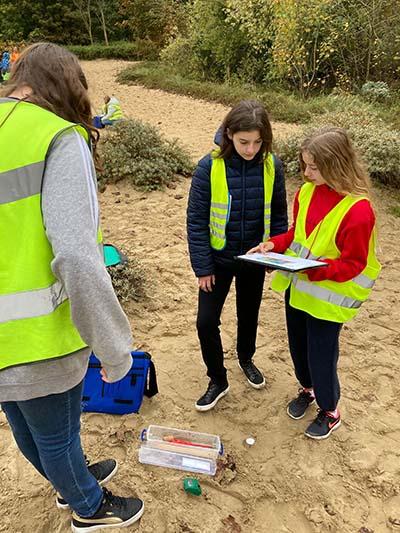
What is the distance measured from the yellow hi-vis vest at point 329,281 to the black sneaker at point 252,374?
94 centimetres

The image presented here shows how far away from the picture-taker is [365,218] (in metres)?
2.04

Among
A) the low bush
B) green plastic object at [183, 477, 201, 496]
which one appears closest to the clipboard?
green plastic object at [183, 477, 201, 496]

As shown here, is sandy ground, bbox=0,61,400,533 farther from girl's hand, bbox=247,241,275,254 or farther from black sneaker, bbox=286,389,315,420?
girl's hand, bbox=247,241,275,254

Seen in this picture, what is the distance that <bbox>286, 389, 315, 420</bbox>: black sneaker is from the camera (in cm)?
282

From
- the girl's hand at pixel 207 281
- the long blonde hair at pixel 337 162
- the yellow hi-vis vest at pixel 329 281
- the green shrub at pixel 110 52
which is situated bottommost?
the green shrub at pixel 110 52

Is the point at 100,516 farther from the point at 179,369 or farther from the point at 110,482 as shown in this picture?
the point at 179,369

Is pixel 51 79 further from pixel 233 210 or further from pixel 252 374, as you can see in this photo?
pixel 252 374

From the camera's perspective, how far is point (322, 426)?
8.81 ft

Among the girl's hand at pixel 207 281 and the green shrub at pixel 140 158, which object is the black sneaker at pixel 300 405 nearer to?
the girl's hand at pixel 207 281

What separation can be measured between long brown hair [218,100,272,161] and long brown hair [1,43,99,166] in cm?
100

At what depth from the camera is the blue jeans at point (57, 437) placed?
1543 mm

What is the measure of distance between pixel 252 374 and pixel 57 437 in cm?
171

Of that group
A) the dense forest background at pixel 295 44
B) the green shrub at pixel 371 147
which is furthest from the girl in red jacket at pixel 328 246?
the dense forest background at pixel 295 44

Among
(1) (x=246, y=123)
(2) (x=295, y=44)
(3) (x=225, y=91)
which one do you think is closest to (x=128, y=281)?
(1) (x=246, y=123)
